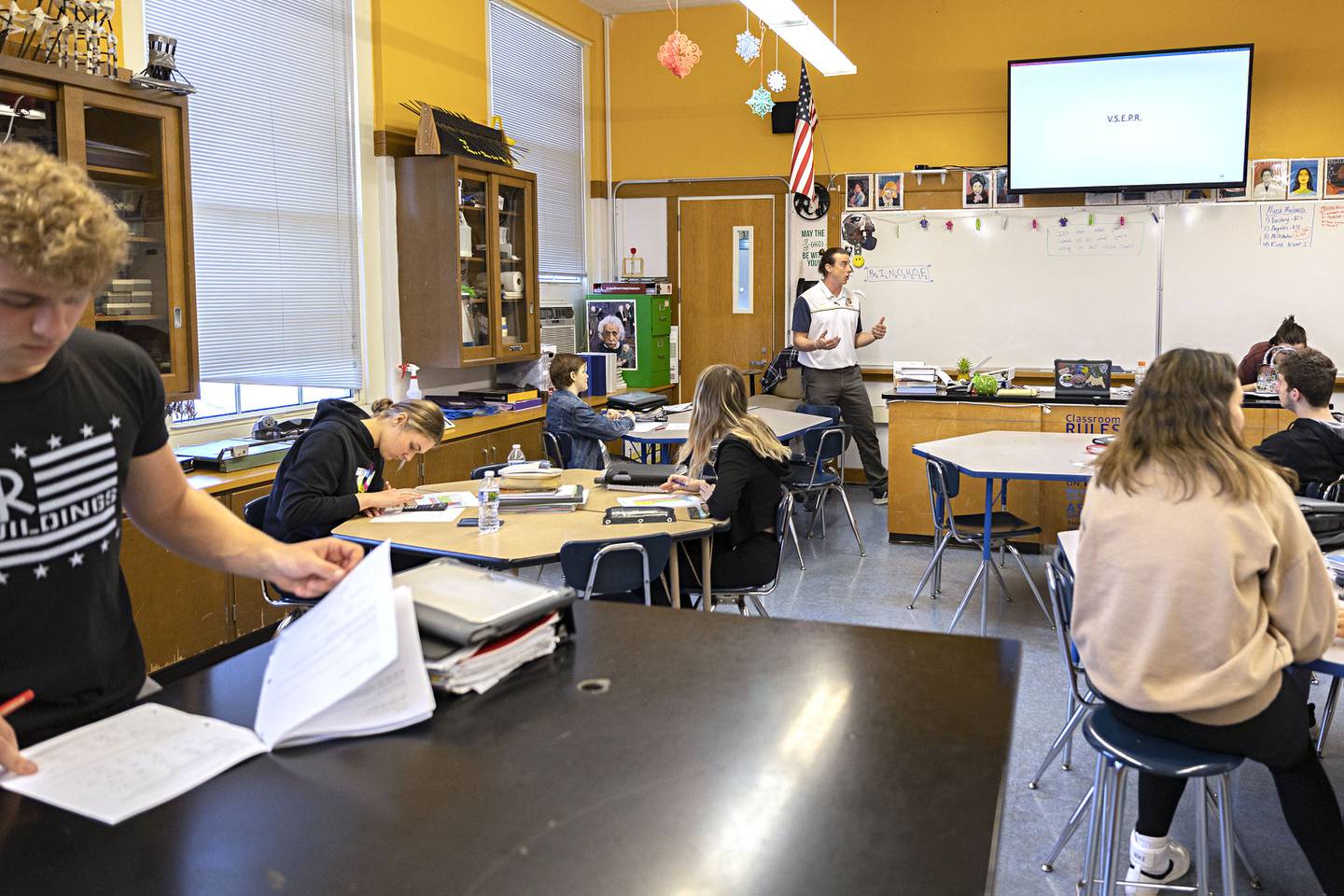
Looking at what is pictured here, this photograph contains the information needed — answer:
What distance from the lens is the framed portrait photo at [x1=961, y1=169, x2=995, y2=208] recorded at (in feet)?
26.4

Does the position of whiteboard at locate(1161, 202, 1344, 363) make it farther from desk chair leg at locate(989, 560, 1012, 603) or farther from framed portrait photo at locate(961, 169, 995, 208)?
desk chair leg at locate(989, 560, 1012, 603)

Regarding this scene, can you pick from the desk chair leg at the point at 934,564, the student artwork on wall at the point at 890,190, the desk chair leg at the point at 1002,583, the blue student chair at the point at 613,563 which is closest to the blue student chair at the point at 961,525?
the desk chair leg at the point at 934,564

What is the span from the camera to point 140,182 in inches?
160

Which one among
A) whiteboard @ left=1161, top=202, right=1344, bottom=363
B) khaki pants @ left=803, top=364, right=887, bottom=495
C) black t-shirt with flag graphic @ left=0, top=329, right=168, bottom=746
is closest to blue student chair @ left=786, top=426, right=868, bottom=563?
khaki pants @ left=803, top=364, right=887, bottom=495

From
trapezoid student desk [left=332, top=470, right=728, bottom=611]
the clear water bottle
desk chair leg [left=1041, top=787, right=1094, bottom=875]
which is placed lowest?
desk chair leg [left=1041, top=787, right=1094, bottom=875]

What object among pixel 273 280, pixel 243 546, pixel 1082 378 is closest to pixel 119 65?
pixel 273 280

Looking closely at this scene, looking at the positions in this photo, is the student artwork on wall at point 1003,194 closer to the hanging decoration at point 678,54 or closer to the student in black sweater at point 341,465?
the hanging decoration at point 678,54

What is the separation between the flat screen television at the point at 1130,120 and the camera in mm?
7301

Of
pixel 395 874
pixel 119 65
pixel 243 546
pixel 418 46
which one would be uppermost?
pixel 418 46

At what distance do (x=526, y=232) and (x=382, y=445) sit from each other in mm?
3360

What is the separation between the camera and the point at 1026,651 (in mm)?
4676

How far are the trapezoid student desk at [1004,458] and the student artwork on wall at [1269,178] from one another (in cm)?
304

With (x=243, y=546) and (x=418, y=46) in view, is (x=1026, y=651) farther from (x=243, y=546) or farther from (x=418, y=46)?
(x=418, y=46)

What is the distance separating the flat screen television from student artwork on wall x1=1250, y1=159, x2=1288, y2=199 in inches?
10.9
